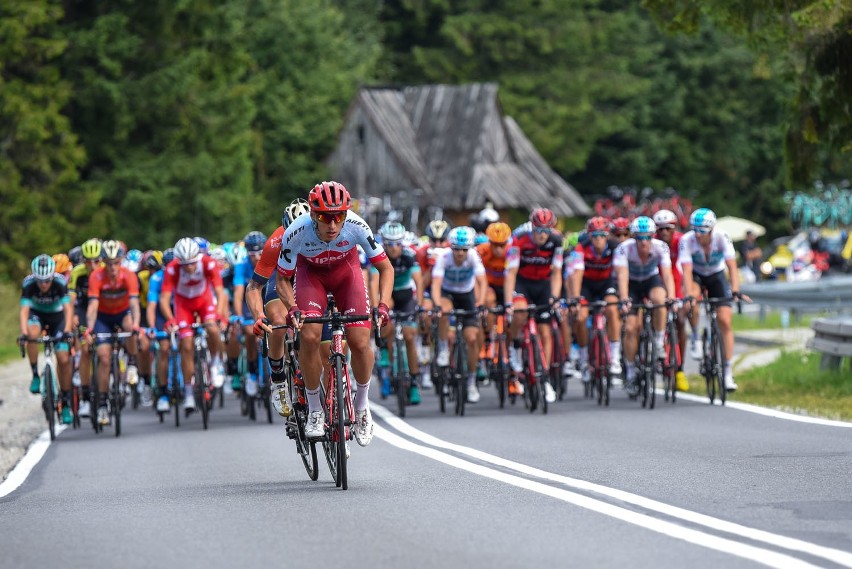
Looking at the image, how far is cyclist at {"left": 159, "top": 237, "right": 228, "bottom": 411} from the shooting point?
19328mm

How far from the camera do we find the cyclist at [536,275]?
19.1m

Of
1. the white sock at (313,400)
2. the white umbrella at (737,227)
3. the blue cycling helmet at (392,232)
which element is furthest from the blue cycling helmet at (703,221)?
the white umbrella at (737,227)

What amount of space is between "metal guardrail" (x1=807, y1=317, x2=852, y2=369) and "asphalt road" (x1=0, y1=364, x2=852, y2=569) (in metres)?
2.81

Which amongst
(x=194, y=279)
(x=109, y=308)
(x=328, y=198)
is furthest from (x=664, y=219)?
(x=328, y=198)

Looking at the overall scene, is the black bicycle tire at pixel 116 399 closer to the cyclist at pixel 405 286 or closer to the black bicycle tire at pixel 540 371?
the cyclist at pixel 405 286

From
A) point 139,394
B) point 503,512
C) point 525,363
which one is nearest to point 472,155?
point 139,394

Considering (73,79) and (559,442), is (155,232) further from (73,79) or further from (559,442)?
(559,442)

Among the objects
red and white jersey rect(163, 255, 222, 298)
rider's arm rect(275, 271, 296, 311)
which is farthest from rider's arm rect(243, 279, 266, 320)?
red and white jersey rect(163, 255, 222, 298)

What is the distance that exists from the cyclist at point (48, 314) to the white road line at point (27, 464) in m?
0.60

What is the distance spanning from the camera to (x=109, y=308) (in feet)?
66.0

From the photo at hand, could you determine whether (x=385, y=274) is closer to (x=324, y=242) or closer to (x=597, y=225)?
(x=324, y=242)

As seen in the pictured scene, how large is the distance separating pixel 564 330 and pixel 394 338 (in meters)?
2.07

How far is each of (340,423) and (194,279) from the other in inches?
347

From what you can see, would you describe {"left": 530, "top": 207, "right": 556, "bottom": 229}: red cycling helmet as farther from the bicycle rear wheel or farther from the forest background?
the bicycle rear wheel
